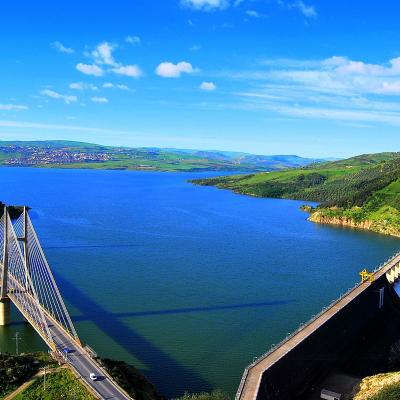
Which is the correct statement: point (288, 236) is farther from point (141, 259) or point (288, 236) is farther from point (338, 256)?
point (141, 259)

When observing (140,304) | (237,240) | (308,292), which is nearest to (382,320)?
(308,292)

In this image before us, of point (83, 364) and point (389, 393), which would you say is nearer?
point (389, 393)

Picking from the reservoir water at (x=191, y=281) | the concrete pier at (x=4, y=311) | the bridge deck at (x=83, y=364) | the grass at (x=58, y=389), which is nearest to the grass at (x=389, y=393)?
the reservoir water at (x=191, y=281)

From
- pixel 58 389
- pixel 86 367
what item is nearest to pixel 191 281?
pixel 86 367

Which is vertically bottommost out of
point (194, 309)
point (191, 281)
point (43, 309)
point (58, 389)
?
point (194, 309)

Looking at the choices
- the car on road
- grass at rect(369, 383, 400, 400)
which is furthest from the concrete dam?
the car on road

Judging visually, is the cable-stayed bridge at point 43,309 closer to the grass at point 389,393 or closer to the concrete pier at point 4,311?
the concrete pier at point 4,311

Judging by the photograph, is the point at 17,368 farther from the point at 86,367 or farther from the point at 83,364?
the point at 86,367
